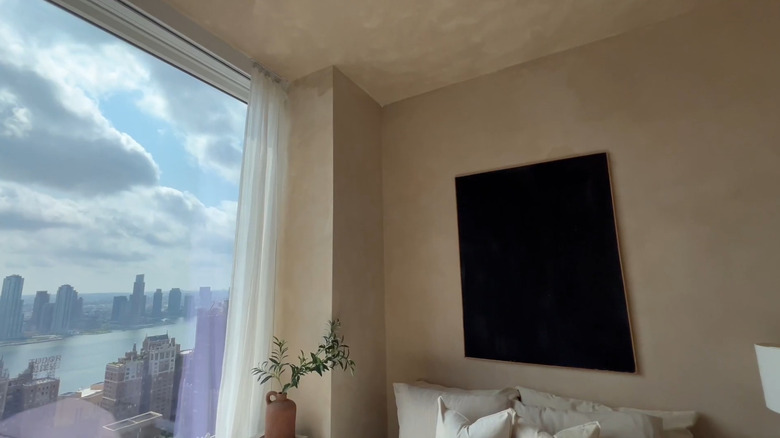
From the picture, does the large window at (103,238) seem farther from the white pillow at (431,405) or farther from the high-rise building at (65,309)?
the white pillow at (431,405)

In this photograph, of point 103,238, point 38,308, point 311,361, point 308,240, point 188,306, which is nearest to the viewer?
→ point 38,308

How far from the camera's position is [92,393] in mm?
1533

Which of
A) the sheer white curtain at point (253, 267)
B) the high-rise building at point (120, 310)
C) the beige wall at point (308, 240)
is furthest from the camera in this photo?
the beige wall at point (308, 240)

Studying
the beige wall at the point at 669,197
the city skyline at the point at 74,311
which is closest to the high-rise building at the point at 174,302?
the city skyline at the point at 74,311

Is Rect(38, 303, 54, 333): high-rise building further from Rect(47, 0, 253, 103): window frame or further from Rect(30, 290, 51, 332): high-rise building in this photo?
Rect(47, 0, 253, 103): window frame

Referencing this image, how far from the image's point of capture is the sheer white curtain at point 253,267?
1961 mm

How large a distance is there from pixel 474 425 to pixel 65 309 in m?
1.72

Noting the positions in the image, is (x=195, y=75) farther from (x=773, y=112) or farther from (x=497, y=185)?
(x=773, y=112)

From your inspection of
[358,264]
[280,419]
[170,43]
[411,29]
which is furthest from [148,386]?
[411,29]

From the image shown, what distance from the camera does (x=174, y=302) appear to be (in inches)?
73.2

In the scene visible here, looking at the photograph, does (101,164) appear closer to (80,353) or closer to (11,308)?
(11,308)

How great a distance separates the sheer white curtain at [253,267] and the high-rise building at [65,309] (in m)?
0.66

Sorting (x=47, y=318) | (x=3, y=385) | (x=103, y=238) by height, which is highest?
(x=103, y=238)

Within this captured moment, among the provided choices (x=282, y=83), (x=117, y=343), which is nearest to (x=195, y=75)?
(x=282, y=83)
